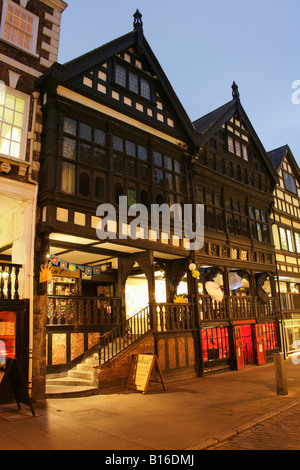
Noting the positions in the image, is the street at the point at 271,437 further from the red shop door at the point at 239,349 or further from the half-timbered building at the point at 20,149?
the red shop door at the point at 239,349

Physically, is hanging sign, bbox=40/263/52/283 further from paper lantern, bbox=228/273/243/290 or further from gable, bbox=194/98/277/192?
paper lantern, bbox=228/273/243/290

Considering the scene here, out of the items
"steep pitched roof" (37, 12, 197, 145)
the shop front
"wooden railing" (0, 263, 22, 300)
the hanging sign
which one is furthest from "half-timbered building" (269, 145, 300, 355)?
"wooden railing" (0, 263, 22, 300)

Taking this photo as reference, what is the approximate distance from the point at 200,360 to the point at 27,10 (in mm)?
14270

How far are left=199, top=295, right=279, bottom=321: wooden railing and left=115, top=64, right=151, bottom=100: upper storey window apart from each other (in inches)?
361

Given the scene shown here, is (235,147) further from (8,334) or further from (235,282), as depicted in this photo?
(8,334)

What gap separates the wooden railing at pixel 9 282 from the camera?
31.1 feet

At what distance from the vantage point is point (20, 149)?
10758 millimetres

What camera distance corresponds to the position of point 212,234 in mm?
16719

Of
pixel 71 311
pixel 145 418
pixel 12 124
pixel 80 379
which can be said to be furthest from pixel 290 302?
pixel 12 124

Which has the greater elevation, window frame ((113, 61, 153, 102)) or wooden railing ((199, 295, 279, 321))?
window frame ((113, 61, 153, 102))

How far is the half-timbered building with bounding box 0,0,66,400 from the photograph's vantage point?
9492 millimetres

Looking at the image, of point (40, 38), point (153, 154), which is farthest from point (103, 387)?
point (40, 38)

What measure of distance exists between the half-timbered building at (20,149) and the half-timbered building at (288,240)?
15.5 m
